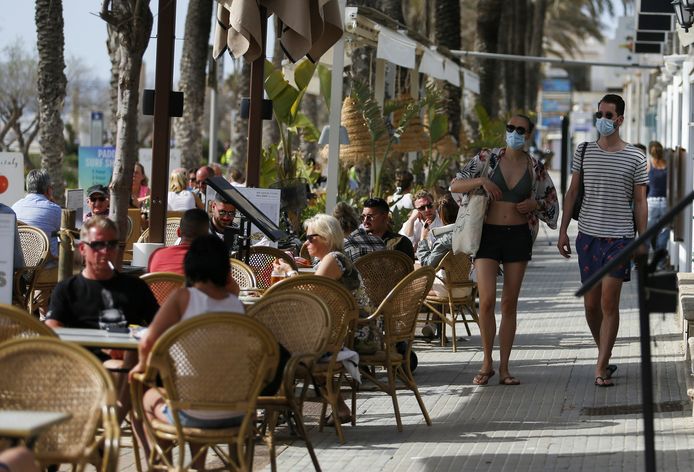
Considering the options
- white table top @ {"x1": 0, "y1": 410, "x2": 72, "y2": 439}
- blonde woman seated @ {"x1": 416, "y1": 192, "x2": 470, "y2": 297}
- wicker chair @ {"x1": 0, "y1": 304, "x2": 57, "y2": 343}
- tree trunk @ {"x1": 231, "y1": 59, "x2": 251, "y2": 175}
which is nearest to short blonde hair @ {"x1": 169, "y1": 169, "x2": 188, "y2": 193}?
blonde woman seated @ {"x1": 416, "y1": 192, "x2": 470, "y2": 297}

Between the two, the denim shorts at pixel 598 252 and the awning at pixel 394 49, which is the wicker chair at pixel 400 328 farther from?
the awning at pixel 394 49

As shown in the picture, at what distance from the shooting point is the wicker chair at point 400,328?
8.37m

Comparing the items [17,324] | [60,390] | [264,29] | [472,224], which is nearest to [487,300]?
[472,224]

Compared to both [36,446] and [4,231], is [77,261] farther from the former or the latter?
[36,446]

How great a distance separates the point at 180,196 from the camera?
57.5 ft

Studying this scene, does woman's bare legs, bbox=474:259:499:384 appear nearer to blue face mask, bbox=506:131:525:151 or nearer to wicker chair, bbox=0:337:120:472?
blue face mask, bbox=506:131:525:151

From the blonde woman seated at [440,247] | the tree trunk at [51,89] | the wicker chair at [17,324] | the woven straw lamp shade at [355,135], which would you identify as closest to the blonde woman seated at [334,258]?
the wicker chair at [17,324]

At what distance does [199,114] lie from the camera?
27359mm

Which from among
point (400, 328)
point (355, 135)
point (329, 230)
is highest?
point (355, 135)

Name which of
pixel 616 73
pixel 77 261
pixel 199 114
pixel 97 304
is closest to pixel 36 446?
pixel 97 304

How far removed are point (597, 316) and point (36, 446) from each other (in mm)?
5837

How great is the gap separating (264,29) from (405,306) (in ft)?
12.3

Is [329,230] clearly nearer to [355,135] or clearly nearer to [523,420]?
[523,420]

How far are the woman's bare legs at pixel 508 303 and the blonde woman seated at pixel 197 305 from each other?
396 centimetres
